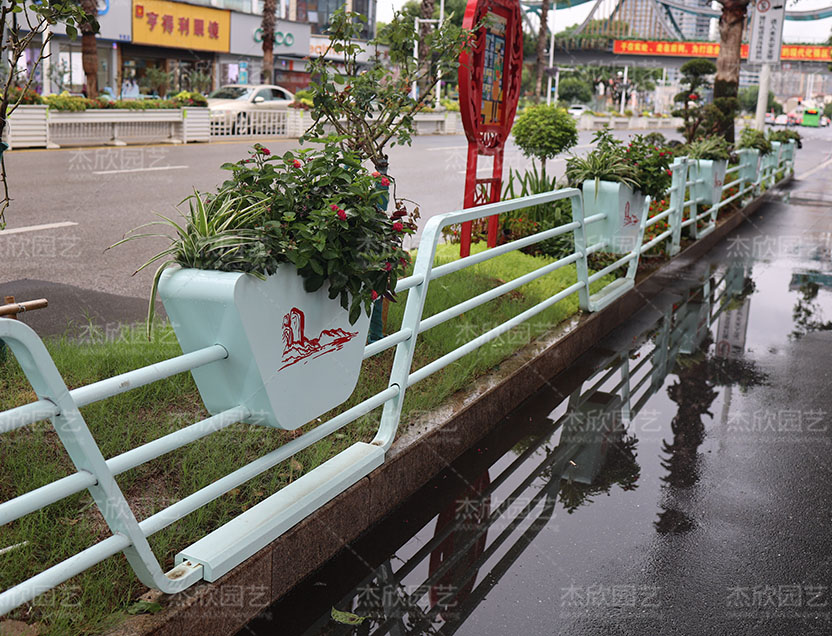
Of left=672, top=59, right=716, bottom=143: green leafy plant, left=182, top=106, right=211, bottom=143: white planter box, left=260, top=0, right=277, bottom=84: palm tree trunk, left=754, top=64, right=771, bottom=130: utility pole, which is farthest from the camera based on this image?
left=260, top=0, right=277, bottom=84: palm tree trunk

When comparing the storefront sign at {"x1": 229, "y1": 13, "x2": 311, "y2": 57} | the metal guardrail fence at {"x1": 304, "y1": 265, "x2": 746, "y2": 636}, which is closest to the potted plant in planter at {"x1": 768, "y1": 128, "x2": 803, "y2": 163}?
the metal guardrail fence at {"x1": 304, "y1": 265, "x2": 746, "y2": 636}

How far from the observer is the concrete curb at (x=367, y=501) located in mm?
2650

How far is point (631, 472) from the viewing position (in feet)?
14.3

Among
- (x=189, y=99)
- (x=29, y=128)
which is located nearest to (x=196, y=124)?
(x=189, y=99)

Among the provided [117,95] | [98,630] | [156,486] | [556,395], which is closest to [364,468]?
[156,486]

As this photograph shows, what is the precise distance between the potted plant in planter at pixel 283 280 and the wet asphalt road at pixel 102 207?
2587mm

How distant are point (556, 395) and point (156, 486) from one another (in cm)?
284

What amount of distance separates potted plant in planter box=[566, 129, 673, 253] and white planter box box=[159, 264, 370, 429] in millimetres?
4527

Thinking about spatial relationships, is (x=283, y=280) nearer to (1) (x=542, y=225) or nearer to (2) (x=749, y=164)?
(1) (x=542, y=225)

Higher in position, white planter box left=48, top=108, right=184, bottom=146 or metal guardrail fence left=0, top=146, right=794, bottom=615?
white planter box left=48, top=108, right=184, bottom=146

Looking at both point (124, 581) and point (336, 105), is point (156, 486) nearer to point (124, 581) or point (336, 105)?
point (124, 581)

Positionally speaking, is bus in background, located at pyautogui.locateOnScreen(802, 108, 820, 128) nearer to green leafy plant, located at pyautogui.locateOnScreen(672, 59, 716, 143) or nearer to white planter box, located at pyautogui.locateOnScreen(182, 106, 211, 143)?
green leafy plant, located at pyautogui.locateOnScreen(672, 59, 716, 143)

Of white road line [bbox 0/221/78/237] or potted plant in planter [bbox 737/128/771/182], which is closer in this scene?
white road line [bbox 0/221/78/237]

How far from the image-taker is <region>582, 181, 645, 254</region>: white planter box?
7.17m
